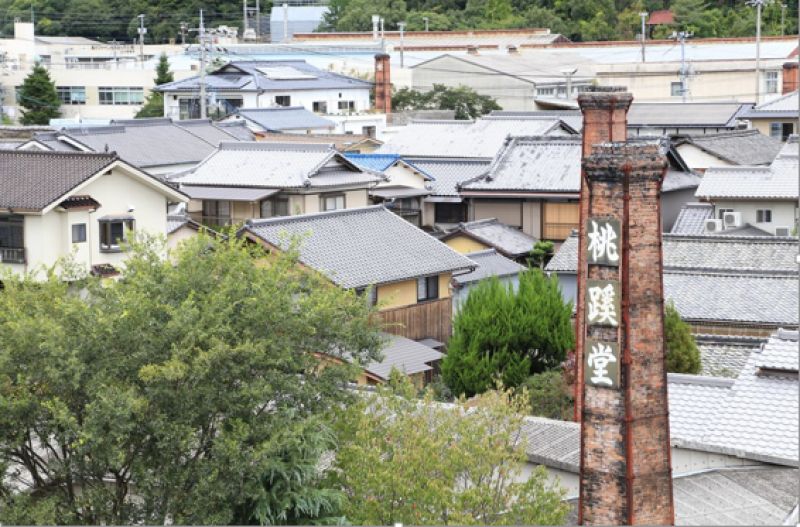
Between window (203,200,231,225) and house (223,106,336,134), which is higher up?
house (223,106,336,134)

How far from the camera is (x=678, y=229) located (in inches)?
1426

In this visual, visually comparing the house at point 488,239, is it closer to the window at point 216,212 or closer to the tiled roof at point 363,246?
the tiled roof at point 363,246

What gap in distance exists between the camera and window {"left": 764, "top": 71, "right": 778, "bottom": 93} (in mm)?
67275

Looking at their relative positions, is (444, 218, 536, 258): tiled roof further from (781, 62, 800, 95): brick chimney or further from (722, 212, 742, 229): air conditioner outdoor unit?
(781, 62, 800, 95): brick chimney

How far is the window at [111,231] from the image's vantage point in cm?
3053

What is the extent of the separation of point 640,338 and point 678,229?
2293cm

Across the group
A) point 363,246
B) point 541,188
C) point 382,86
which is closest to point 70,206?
point 363,246

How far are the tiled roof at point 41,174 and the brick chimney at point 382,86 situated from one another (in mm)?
31614

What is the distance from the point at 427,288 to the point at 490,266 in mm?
4569

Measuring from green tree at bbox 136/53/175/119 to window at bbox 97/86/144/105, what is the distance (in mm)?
885

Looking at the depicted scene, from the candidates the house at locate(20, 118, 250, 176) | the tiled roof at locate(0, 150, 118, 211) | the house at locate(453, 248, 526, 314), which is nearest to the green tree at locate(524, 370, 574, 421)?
the house at locate(453, 248, 526, 314)

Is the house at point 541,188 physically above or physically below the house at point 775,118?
below

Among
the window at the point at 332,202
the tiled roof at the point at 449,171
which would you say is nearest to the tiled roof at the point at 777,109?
the tiled roof at the point at 449,171

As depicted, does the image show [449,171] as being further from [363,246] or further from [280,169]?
[363,246]
